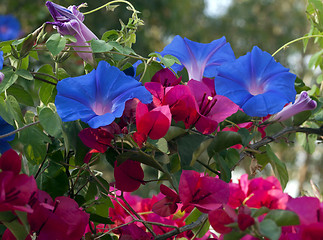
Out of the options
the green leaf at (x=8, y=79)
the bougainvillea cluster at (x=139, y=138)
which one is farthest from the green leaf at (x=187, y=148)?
the green leaf at (x=8, y=79)

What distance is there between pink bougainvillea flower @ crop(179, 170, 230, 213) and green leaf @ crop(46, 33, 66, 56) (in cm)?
22

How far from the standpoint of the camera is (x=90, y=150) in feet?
1.91

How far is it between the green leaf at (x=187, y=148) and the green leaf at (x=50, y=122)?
0.48 feet

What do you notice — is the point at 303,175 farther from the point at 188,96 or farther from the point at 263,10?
the point at 188,96

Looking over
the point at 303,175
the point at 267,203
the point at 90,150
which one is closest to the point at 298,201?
the point at 267,203

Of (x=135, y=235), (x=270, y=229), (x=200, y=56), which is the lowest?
(x=135, y=235)

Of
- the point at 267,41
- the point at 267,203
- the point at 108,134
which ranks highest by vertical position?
the point at 108,134

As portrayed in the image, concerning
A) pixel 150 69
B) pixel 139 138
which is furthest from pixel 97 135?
pixel 150 69

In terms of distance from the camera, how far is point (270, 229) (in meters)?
0.45

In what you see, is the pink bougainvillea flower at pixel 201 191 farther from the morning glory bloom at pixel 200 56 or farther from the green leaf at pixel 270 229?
the morning glory bloom at pixel 200 56

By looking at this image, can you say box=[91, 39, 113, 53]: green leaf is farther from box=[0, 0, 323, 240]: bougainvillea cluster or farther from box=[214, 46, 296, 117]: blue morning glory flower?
box=[214, 46, 296, 117]: blue morning glory flower

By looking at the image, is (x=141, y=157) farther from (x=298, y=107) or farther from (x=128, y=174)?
(x=298, y=107)

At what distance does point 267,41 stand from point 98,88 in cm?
965

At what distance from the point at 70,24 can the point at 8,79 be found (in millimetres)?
109
